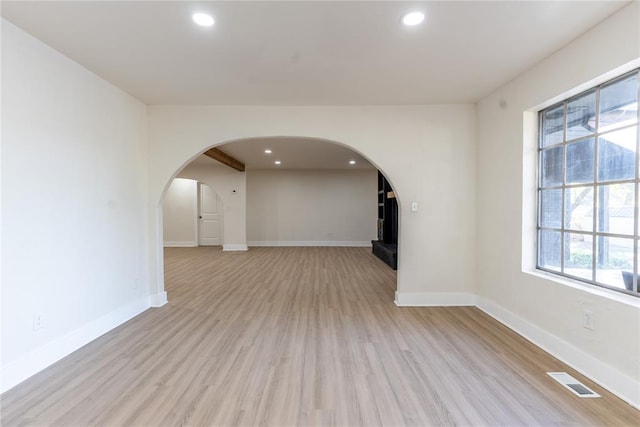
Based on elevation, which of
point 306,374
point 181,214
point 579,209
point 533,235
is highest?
point 579,209

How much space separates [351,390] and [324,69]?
257cm

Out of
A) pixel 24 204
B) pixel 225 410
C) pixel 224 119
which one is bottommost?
pixel 225 410

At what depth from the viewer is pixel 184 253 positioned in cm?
805

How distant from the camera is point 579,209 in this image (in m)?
2.33

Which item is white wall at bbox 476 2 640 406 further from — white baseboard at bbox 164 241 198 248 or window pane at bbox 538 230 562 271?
white baseboard at bbox 164 241 198 248

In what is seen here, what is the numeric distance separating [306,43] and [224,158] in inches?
196

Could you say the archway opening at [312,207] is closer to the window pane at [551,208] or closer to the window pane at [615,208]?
the window pane at [551,208]

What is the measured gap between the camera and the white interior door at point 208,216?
962 centimetres

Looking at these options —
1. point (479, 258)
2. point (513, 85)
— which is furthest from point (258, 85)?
point (479, 258)

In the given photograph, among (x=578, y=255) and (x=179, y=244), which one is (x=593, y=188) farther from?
(x=179, y=244)

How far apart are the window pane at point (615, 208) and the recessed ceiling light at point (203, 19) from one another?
2.99 meters

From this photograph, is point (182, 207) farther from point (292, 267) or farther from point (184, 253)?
point (292, 267)

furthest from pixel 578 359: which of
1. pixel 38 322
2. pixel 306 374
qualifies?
pixel 38 322

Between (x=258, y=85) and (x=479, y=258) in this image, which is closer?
(x=258, y=85)
